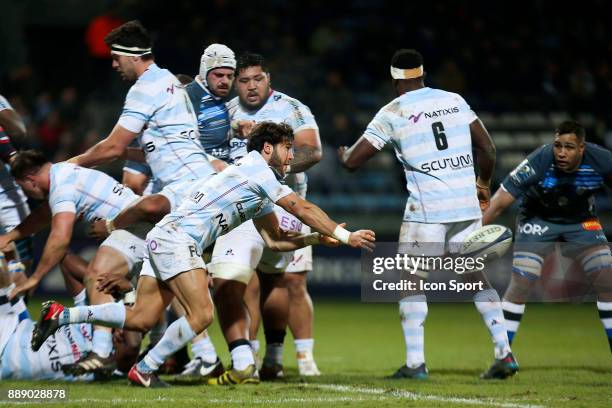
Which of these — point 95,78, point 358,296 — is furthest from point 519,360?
point 95,78

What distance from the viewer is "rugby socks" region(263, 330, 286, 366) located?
9.05 m

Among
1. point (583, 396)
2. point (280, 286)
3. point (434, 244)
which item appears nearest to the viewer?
point (583, 396)

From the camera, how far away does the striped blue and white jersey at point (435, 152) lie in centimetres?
873

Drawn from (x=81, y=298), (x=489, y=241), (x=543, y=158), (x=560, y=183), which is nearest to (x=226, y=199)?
(x=489, y=241)

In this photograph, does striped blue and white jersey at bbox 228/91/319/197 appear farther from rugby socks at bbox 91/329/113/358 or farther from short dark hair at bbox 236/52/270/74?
rugby socks at bbox 91/329/113/358

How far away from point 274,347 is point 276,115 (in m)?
2.05

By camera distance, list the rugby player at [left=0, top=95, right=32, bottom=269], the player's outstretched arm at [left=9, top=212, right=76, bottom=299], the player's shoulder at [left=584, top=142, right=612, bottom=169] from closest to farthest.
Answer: the player's outstretched arm at [left=9, top=212, right=76, bottom=299] < the player's shoulder at [left=584, top=142, right=612, bottom=169] < the rugby player at [left=0, top=95, right=32, bottom=269]

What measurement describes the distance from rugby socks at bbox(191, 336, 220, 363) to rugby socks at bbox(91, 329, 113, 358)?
2.75 ft

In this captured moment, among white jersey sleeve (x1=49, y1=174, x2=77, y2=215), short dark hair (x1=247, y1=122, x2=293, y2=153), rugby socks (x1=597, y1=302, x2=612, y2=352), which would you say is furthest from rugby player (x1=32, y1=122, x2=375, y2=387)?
rugby socks (x1=597, y1=302, x2=612, y2=352)

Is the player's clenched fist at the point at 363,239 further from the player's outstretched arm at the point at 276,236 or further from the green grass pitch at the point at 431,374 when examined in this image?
Answer: the green grass pitch at the point at 431,374

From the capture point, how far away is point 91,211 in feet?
29.0

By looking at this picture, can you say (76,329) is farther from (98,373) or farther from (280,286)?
(280,286)

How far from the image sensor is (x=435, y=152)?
8.77 meters

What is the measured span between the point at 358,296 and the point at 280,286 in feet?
27.0
